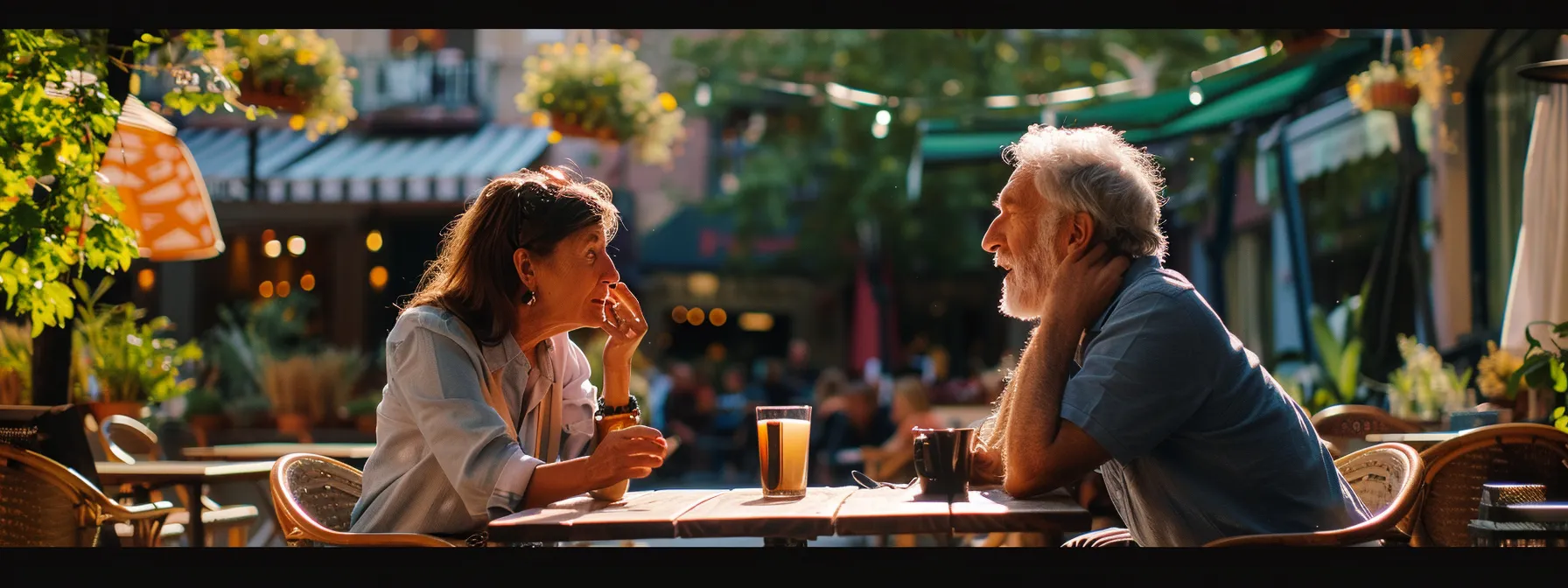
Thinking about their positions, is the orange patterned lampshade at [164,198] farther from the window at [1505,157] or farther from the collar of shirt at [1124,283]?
the window at [1505,157]

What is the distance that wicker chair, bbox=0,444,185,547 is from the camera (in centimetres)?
310

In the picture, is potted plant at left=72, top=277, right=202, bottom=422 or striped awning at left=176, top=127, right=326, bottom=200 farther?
→ striped awning at left=176, top=127, right=326, bottom=200

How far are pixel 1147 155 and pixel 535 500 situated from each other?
1.38 metres

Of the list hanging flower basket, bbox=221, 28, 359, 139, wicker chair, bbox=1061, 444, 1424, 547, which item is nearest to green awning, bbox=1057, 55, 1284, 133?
hanging flower basket, bbox=221, 28, 359, 139

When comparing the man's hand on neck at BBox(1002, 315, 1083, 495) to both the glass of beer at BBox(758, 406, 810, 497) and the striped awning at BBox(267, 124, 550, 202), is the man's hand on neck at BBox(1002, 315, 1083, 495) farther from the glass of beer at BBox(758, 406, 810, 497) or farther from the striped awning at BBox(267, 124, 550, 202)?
the striped awning at BBox(267, 124, 550, 202)

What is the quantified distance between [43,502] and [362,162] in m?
13.3

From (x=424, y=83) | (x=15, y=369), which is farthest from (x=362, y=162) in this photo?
(x=15, y=369)

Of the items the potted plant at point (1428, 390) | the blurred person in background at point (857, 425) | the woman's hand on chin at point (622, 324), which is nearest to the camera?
the woman's hand on chin at point (622, 324)

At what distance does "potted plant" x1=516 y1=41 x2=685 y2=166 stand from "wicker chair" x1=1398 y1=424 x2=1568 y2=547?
5.85 meters

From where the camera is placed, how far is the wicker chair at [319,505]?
7.92 feet

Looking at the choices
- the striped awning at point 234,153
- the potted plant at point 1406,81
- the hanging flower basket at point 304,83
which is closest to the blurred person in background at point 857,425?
the potted plant at point 1406,81

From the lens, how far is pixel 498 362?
261 cm

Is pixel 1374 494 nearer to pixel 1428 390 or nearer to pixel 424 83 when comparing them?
pixel 1428 390

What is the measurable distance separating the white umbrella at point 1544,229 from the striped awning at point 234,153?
39.2 feet
